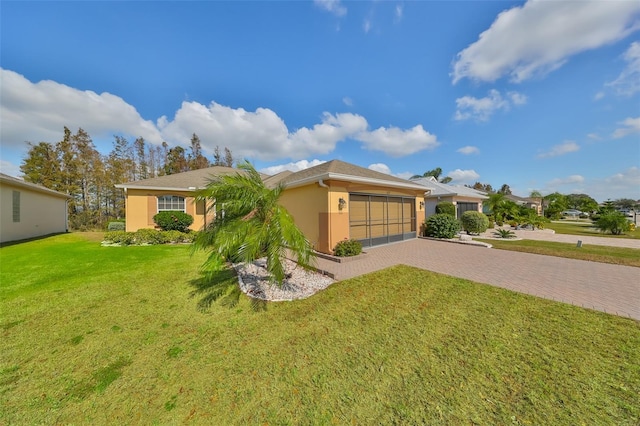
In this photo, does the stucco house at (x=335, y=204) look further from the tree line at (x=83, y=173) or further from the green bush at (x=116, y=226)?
the tree line at (x=83, y=173)

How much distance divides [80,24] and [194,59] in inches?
160

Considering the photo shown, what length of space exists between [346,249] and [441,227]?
24.9ft

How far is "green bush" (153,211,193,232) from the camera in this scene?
14.1m

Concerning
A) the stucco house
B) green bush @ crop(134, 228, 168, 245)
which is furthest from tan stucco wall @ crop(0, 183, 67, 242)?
green bush @ crop(134, 228, 168, 245)

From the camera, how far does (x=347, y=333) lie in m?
3.65

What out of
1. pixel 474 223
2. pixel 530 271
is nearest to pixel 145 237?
pixel 530 271

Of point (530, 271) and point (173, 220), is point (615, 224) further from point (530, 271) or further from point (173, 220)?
point (173, 220)

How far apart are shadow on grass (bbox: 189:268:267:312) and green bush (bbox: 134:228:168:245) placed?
7.82 meters

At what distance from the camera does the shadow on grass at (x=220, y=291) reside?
16.1 ft

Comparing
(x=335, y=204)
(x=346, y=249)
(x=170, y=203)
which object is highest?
(x=170, y=203)

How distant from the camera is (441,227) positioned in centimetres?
1290

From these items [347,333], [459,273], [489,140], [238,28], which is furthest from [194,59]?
[489,140]

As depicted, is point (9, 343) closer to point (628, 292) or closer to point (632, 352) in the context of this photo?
point (632, 352)

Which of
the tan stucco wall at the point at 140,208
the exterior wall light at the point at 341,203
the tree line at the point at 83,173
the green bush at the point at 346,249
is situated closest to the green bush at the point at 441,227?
the green bush at the point at 346,249
